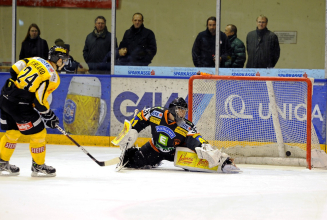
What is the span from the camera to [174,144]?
5363 millimetres

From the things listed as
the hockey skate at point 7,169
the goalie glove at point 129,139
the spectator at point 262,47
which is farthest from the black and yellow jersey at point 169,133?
the spectator at point 262,47

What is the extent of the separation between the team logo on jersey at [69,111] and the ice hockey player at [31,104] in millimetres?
2633

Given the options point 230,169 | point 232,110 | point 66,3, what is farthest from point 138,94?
point 230,169

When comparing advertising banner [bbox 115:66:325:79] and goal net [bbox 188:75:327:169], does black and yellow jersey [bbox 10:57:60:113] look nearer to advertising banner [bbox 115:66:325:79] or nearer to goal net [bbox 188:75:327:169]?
goal net [bbox 188:75:327:169]

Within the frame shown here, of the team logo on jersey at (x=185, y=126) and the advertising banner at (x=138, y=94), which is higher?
the advertising banner at (x=138, y=94)

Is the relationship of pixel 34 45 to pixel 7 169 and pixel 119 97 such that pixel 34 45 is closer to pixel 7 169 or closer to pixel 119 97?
pixel 119 97

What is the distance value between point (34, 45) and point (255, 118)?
11.9 ft

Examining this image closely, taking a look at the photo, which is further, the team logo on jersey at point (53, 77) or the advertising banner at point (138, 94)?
the advertising banner at point (138, 94)

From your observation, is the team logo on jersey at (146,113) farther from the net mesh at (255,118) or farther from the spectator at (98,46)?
the spectator at (98,46)

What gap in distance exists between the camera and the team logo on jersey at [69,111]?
755 cm

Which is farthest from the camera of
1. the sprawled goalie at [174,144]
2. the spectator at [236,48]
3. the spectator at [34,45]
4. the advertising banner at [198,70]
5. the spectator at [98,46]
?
the spectator at [34,45]

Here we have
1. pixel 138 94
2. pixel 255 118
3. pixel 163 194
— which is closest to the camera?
pixel 163 194

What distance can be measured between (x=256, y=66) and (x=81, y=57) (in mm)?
2565

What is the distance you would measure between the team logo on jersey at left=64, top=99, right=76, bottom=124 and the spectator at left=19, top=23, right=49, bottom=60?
849 mm
